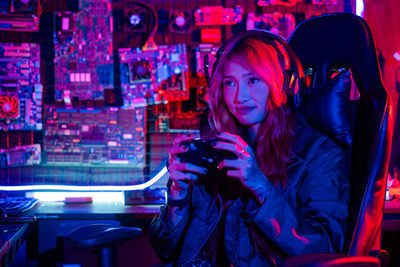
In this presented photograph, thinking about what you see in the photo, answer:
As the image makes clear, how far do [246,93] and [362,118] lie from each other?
40 centimetres

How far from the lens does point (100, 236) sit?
110 centimetres

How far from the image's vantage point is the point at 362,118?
1084 mm

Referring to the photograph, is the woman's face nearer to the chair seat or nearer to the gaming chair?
the gaming chair

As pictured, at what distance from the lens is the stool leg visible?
1178 millimetres

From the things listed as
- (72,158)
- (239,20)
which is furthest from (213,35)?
→ (72,158)

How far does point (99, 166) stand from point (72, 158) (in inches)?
7.5

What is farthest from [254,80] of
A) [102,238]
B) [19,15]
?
[19,15]

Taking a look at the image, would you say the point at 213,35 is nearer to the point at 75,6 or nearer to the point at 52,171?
the point at 75,6

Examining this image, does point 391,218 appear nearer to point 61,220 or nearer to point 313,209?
point 313,209

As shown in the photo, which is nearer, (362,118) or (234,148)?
(234,148)

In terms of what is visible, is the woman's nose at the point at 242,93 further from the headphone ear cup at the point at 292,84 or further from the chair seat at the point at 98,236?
the chair seat at the point at 98,236

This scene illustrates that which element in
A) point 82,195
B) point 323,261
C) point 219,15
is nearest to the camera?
point 323,261

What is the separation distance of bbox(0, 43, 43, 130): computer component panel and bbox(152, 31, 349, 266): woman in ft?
4.59

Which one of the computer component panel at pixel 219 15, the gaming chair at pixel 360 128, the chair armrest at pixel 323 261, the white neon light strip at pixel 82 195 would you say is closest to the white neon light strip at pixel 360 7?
the computer component panel at pixel 219 15
